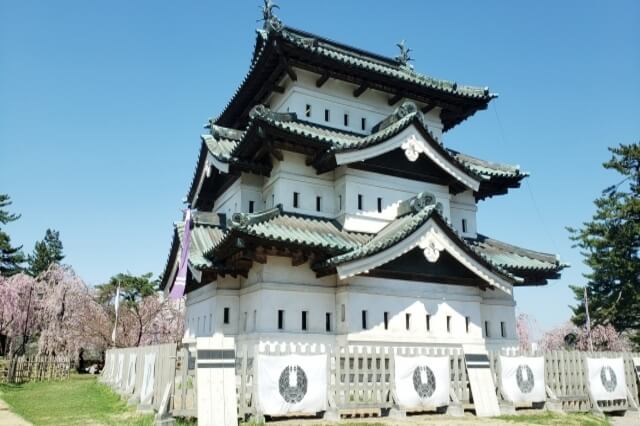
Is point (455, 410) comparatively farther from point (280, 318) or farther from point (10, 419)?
point (10, 419)

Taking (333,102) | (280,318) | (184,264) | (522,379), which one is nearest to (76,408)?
(184,264)

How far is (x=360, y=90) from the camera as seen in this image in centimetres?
2298

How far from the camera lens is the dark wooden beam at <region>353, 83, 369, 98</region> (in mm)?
22844

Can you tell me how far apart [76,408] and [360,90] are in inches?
663

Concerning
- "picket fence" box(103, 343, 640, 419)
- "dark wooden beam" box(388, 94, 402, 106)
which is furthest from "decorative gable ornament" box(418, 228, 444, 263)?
"dark wooden beam" box(388, 94, 402, 106)

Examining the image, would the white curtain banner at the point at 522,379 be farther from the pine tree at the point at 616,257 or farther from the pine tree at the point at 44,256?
the pine tree at the point at 44,256

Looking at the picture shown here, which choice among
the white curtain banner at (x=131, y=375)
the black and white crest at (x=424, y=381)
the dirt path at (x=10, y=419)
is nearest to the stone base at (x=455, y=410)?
the black and white crest at (x=424, y=381)

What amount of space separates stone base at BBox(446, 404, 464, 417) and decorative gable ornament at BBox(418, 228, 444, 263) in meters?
5.25

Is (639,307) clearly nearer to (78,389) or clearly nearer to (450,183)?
(450,183)

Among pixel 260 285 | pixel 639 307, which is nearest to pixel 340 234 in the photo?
pixel 260 285

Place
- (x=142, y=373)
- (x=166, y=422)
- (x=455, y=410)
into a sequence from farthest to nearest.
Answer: (x=142, y=373)
(x=455, y=410)
(x=166, y=422)

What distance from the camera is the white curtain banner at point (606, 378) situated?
16844 millimetres

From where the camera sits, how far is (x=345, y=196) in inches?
782

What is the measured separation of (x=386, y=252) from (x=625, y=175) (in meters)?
40.8
